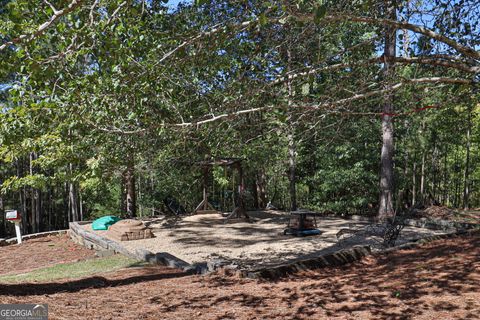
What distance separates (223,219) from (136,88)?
11.1 meters

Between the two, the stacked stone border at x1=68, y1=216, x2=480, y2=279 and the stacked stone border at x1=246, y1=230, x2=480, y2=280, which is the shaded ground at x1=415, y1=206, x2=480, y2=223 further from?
the stacked stone border at x1=246, y1=230, x2=480, y2=280

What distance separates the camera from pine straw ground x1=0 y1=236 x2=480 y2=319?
3.84 m

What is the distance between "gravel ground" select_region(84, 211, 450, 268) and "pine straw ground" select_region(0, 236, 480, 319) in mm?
2146

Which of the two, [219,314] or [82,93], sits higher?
[82,93]

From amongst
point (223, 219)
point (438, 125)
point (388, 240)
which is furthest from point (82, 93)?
point (438, 125)

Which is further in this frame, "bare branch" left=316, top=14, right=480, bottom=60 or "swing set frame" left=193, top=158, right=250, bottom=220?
"swing set frame" left=193, top=158, right=250, bottom=220

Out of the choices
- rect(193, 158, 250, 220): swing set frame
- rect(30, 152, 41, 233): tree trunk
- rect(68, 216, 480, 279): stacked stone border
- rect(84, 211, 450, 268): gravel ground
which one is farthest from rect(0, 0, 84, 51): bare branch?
rect(30, 152, 41, 233): tree trunk

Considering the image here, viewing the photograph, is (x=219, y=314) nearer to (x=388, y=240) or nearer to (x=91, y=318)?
(x=91, y=318)

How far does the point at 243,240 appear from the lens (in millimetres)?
10695

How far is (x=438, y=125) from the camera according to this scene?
1827 cm

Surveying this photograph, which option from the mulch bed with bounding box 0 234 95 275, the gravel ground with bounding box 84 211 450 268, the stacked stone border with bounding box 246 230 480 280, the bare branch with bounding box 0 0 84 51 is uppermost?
the bare branch with bounding box 0 0 84 51

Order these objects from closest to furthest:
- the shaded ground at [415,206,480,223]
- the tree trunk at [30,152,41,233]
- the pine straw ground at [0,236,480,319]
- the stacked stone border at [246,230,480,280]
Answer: the pine straw ground at [0,236,480,319] → the stacked stone border at [246,230,480,280] → the shaded ground at [415,206,480,223] → the tree trunk at [30,152,41,233]

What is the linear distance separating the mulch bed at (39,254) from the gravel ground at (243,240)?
113 cm

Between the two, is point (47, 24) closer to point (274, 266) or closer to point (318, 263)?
point (274, 266)
